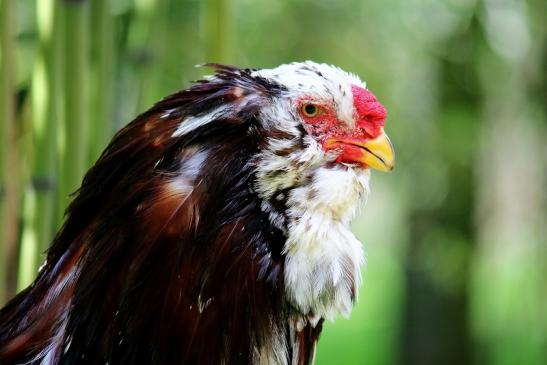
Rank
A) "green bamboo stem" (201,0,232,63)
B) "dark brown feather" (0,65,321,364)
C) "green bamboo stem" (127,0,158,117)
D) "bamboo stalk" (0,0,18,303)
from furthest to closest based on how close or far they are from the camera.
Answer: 1. "green bamboo stem" (127,0,158,117)
2. "green bamboo stem" (201,0,232,63)
3. "bamboo stalk" (0,0,18,303)
4. "dark brown feather" (0,65,321,364)

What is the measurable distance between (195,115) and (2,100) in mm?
497

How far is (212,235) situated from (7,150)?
56 cm

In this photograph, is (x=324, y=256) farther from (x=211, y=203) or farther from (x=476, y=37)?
(x=476, y=37)

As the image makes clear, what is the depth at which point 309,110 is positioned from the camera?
Result: 4.41ft

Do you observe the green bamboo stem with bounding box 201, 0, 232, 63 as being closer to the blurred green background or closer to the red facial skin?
the blurred green background

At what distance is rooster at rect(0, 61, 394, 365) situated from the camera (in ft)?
4.17

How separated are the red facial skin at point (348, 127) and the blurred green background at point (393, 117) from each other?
1.63ft

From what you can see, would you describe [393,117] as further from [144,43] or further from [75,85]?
[75,85]

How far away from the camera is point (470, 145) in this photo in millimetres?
4805

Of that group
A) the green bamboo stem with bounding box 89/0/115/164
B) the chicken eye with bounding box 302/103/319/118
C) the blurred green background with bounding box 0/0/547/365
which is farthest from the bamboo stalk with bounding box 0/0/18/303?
the chicken eye with bounding box 302/103/319/118

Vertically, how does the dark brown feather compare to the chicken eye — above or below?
below

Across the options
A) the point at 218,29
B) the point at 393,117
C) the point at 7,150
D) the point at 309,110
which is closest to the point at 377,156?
the point at 309,110

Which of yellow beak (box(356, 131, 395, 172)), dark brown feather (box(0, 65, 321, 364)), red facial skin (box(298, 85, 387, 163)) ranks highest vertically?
red facial skin (box(298, 85, 387, 163))

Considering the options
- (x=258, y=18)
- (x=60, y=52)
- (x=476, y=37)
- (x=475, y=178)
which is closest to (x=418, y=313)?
(x=475, y=178)
